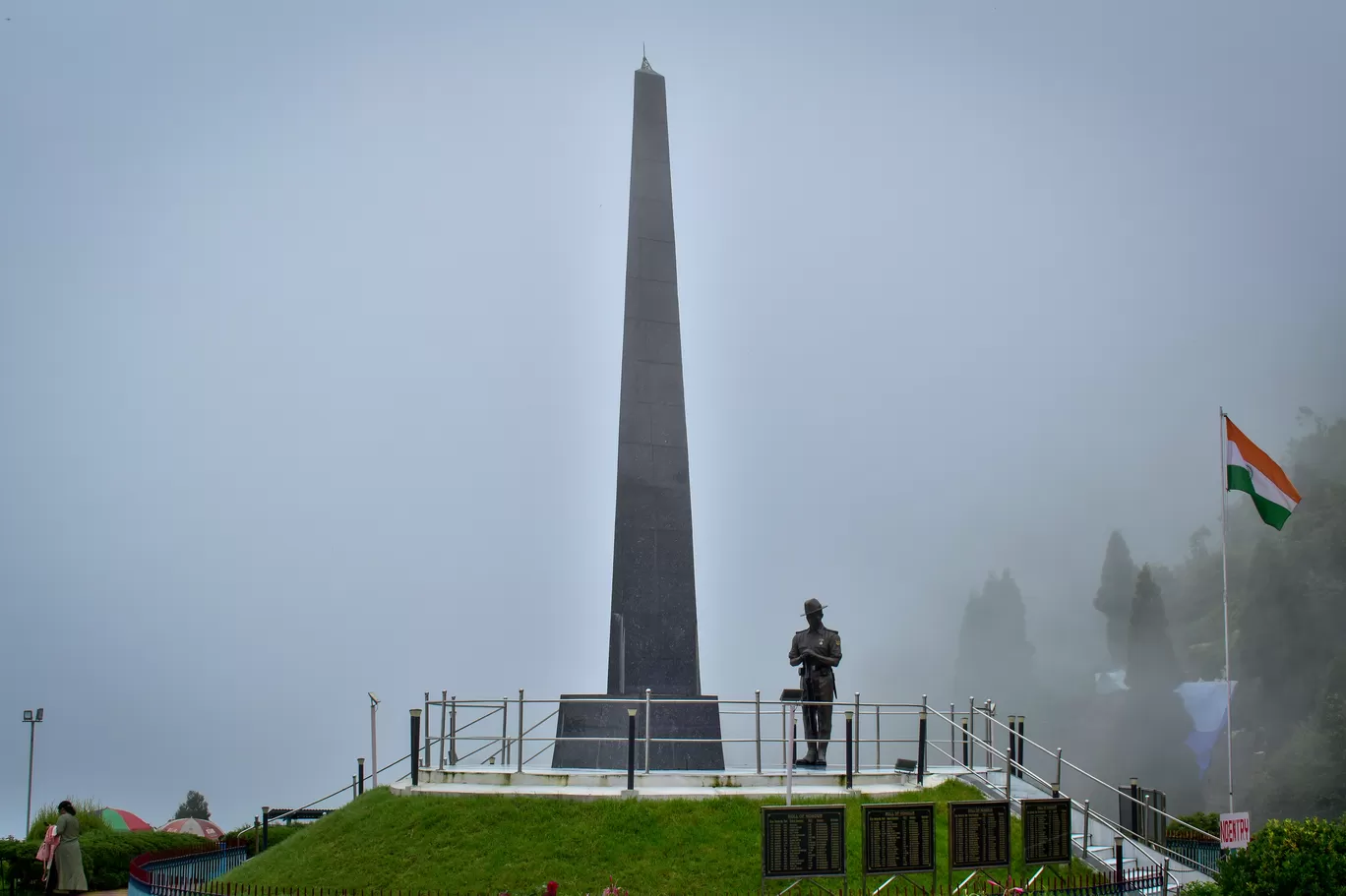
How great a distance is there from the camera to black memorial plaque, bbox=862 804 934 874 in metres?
13.3

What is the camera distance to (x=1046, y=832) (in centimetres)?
1431

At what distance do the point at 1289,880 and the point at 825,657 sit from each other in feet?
24.8

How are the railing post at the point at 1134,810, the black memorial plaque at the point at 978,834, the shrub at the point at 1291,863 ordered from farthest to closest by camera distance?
the railing post at the point at 1134,810 < the black memorial plaque at the point at 978,834 < the shrub at the point at 1291,863

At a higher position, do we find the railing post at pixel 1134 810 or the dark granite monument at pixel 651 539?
the dark granite monument at pixel 651 539

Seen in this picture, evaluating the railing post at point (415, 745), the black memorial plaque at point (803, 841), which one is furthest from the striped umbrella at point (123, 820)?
the black memorial plaque at point (803, 841)

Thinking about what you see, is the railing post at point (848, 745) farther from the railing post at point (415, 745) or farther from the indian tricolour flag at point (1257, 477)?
the indian tricolour flag at point (1257, 477)

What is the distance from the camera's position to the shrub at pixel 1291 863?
41.6 ft

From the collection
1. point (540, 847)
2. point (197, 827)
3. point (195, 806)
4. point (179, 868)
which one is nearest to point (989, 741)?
point (540, 847)

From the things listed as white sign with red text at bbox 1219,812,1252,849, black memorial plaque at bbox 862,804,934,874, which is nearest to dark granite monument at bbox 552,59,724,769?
black memorial plaque at bbox 862,804,934,874

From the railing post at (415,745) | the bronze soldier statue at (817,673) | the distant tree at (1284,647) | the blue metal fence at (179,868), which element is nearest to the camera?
the blue metal fence at (179,868)

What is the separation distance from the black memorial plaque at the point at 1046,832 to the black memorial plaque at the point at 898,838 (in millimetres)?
1325

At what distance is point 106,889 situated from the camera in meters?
22.6

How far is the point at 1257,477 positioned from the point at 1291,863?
319 inches

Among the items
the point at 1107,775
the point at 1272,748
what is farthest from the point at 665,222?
the point at 1107,775
